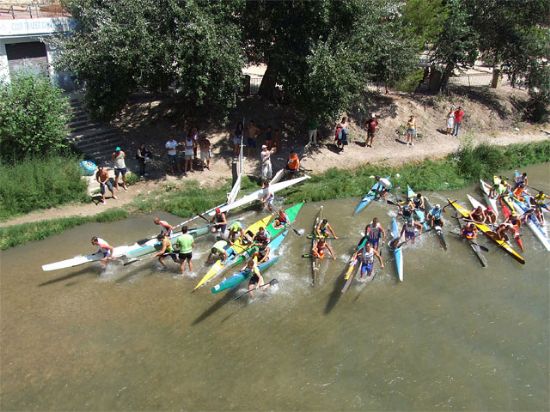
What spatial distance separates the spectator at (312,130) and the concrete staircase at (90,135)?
26.5 ft

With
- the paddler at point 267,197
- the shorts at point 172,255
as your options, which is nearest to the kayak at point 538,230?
the paddler at point 267,197

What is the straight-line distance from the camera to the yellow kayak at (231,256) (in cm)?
1345

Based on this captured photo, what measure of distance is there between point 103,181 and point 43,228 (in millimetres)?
2616

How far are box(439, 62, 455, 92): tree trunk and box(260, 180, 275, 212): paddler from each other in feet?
46.3

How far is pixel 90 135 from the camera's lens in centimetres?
2044

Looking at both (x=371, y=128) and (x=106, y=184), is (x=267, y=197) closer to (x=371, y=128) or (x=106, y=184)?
(x=106, y=184)

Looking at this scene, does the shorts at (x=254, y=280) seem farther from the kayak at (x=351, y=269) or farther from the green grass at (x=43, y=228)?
the green grass at (x=43, y=228)

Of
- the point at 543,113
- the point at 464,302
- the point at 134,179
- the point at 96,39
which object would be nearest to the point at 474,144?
the point at 543,113

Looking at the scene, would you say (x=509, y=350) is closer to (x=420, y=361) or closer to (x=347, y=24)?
(x=420, y=361)

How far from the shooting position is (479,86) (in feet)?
97.9

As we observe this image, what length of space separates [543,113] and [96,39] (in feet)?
77.6

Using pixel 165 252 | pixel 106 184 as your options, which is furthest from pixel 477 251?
pixel 106 184

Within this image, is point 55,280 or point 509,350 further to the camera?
point 55,280

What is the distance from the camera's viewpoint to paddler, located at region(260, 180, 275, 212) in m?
17.7
